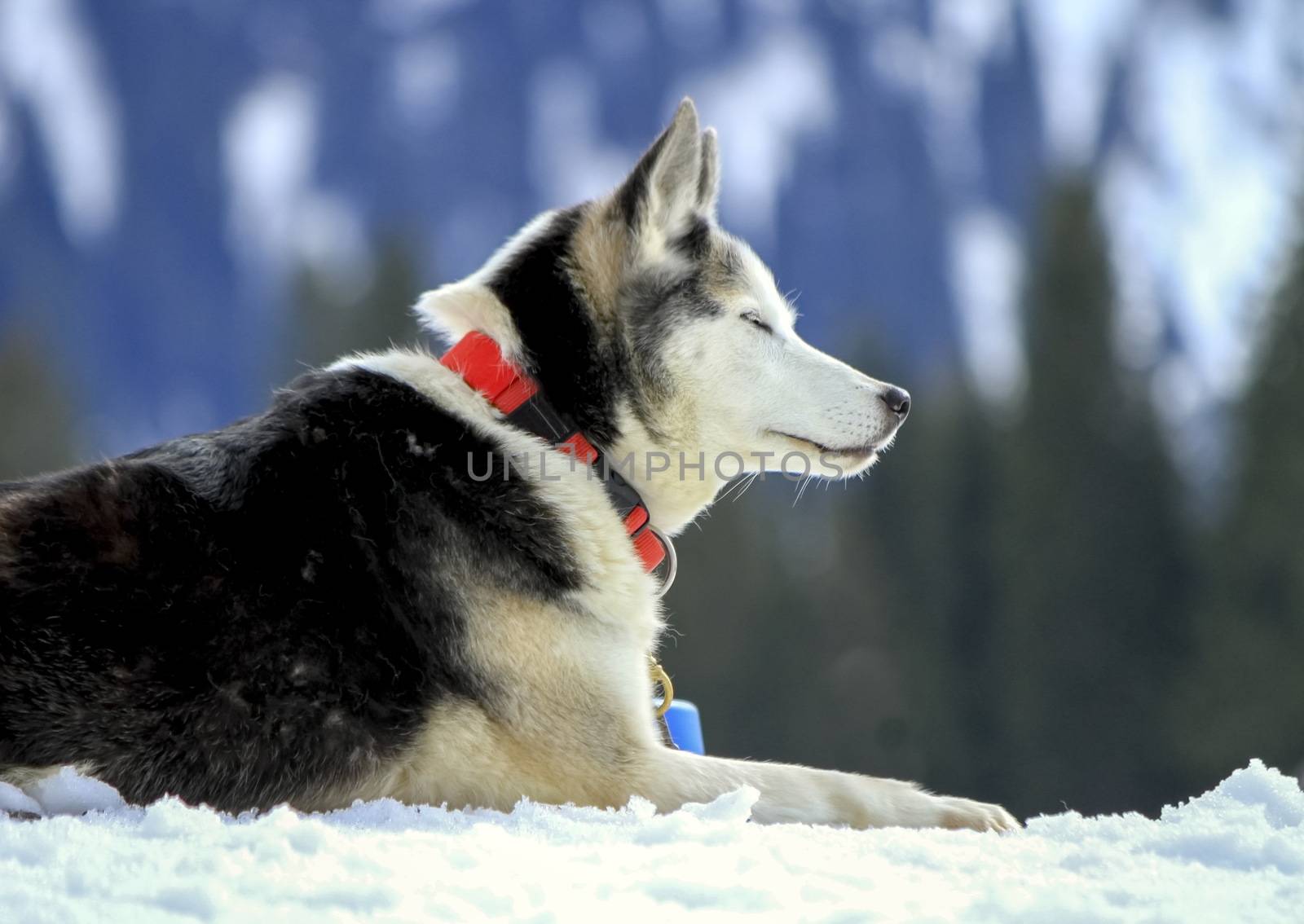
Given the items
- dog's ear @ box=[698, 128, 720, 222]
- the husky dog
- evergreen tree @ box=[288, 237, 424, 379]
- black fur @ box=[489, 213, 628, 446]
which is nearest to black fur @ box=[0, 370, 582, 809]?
the husky dog

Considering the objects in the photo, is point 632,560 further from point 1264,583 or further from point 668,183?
point 1264,583

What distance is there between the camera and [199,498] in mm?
2906

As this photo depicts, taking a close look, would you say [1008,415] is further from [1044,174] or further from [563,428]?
[563,428]

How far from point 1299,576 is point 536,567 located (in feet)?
70.7

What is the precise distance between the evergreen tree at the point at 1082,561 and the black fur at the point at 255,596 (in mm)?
23061

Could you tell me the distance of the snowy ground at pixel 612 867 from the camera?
78.2 inches

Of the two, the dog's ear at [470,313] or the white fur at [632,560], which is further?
the dog's ear at [470,313]

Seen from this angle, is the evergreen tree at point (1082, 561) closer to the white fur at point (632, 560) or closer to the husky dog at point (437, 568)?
the white fur at point (632, 560)

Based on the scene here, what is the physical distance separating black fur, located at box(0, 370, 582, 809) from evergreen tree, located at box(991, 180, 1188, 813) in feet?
75.7

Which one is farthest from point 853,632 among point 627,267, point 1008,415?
point 627,267

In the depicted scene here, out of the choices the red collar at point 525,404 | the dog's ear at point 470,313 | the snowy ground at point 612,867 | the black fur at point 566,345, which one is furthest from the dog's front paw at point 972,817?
the dog's ear at point 470,313

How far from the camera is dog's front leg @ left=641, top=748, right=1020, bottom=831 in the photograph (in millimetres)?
3051

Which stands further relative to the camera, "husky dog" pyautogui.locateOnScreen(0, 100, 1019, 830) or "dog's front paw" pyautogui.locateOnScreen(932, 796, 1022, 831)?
"dog's front paw" pyautogui.locateOnScreen(932, 796, 1022, 831)

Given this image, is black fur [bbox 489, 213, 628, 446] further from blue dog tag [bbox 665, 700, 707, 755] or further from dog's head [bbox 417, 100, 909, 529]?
blue dog tag [bbox 665, 700, 707, 755]
